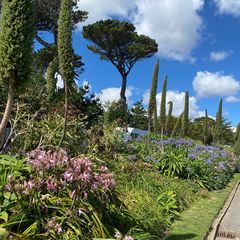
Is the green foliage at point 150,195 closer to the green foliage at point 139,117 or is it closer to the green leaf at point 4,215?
the green leaf at point 4,215

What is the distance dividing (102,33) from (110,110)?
15368mm

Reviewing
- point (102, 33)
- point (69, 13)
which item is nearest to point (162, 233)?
point (69, 13)

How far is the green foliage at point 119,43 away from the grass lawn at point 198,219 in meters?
22.1

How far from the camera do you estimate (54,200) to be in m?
4.70

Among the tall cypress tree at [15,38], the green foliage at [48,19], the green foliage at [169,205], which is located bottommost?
the green foliage at [169,205]

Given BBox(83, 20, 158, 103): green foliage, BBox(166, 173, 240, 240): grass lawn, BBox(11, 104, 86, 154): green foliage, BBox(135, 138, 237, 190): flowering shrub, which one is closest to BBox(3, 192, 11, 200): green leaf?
BBox(11, 104, 86, 154): green foliage

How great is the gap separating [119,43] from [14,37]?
94.3ft

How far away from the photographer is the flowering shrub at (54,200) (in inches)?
169

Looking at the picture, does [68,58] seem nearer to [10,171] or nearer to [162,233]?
[10,171]

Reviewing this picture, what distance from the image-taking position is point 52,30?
2606 cm

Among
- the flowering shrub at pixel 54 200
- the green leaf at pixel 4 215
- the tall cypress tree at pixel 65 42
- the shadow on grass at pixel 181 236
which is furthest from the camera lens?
the shadow on grass at pixel 181 236

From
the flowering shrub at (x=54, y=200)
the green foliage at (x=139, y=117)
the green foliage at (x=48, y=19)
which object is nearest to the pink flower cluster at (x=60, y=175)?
the flowering shrub at (x=54, y=200)

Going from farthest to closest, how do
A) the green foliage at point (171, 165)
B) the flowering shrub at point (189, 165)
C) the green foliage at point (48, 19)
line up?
the green foliage at point (48, 19) → the flowering shrub at point (189, 165) → the green foliage at point (171, 165)

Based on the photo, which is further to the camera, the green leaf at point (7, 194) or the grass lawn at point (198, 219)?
the grass lawn at point (198, 219)
